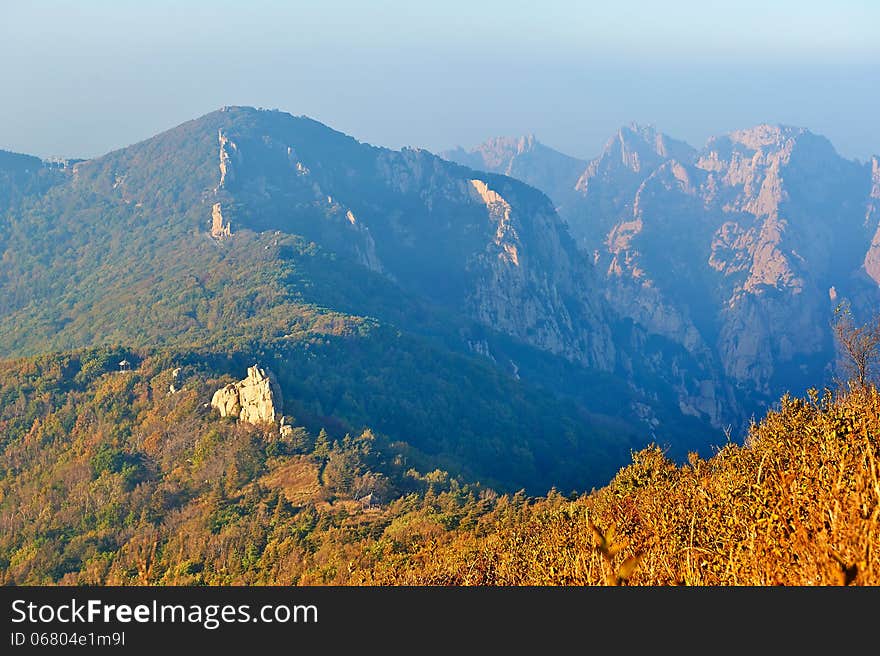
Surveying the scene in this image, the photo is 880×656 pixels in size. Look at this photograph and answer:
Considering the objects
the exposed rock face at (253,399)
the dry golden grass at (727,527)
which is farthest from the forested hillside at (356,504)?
the exposed rock face at (253,399)

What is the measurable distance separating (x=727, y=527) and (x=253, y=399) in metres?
101

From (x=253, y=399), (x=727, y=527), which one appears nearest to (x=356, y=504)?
(x=253, y=399)

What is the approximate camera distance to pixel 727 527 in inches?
1752

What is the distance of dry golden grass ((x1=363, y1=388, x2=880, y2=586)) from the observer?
3450cm

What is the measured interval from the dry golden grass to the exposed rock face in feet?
190

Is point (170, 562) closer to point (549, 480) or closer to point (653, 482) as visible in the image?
point (653, 482)

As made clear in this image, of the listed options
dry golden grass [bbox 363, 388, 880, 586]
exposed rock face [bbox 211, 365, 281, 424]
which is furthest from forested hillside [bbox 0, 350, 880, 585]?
exposed rock face [bbox 211, 365, 281, 424]

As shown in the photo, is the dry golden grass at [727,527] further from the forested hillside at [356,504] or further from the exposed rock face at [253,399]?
the exposed rock face at [253,399]

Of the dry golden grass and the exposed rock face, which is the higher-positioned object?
the dry golden grass

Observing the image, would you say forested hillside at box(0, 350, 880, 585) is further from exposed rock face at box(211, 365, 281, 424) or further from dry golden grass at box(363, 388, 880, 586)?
exposed rock face at box(211, 365, 281, 424)

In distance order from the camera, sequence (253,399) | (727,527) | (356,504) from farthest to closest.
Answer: (253,399) < (356,504) < (727,527)

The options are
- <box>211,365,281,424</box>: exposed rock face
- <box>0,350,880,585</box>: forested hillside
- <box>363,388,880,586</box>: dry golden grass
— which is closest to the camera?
<box>363,388,880,586</box>: dry golden grass

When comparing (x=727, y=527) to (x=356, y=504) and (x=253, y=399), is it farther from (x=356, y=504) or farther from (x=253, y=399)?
(x=253, y=399)

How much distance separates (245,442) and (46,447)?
1520 inches
